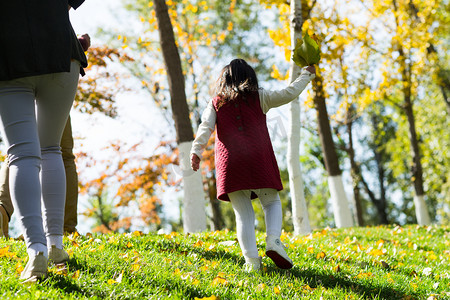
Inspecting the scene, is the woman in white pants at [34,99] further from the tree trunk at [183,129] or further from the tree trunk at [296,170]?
the tree trunk at [296,170]

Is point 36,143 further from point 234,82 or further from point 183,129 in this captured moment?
point 183,129

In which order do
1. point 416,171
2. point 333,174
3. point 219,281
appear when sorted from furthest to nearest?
point 416,171 → point 333,174 → point 219,281

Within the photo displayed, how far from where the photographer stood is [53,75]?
7.86ft

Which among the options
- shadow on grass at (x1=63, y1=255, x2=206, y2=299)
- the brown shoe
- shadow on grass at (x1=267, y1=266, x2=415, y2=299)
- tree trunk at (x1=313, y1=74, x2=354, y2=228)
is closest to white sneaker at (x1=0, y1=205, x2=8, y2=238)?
the brown shoe

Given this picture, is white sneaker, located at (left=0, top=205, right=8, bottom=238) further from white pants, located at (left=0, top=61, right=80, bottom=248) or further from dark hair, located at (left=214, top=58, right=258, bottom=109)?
dark hair, located at (left=214, top=58, right=258, bottom=109)

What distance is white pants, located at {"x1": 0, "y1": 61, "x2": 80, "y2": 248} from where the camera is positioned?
2.27 metres

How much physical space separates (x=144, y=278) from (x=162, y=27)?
5880mm

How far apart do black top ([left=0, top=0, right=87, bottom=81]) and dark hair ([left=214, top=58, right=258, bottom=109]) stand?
1313mm

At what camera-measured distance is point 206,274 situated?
297 centimetres

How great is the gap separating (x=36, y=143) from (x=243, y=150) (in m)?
1.46

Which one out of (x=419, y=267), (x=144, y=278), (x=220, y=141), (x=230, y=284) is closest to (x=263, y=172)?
(x=220, y=141)

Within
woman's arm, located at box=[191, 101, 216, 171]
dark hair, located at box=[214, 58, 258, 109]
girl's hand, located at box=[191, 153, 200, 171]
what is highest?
dark hair, located at box=[214, 58, 258, 109]

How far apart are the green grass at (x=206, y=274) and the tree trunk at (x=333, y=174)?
502 cm

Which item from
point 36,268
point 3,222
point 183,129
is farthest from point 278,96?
point 183,129
